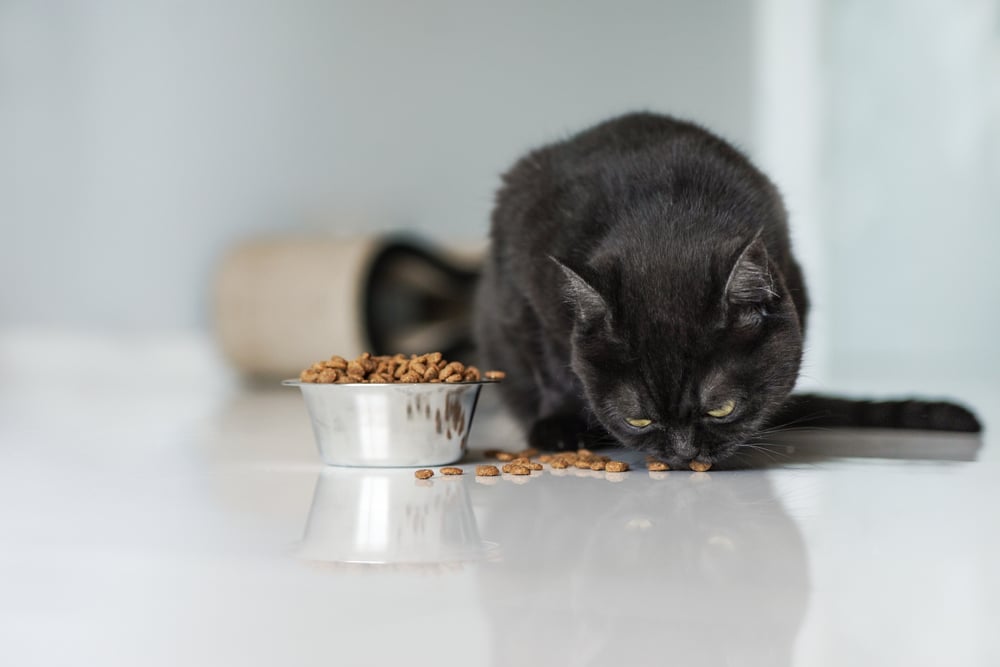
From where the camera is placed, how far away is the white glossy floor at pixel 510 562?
0.87 m

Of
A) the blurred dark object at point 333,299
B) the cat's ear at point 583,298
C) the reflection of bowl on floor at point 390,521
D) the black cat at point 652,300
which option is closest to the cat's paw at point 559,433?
the black cat at point 652,300

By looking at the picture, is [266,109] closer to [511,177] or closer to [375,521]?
[511,177]

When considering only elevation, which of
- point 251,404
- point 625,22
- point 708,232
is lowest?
point 251,404

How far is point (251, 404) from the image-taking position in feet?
11.2

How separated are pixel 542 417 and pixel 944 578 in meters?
1.01

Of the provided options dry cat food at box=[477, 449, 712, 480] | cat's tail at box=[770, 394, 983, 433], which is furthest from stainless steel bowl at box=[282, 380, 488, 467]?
cat's tail at box=[770, 394, 983, 433]

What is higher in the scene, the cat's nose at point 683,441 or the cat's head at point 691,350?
the cat's head at point 691,350

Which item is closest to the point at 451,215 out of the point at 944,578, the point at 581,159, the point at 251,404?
the point at 251,404

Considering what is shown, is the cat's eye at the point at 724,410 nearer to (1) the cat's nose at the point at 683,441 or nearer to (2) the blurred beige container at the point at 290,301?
(1) the cat's nose at the point at 683,441

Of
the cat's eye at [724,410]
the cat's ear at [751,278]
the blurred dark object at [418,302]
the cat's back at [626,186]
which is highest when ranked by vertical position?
the cat's back at [626,186]

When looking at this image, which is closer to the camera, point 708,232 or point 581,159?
point 708,232

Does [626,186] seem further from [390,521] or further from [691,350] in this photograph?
[390,521]

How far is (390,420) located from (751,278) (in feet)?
2.25

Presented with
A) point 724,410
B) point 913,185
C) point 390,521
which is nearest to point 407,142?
point 913,185
